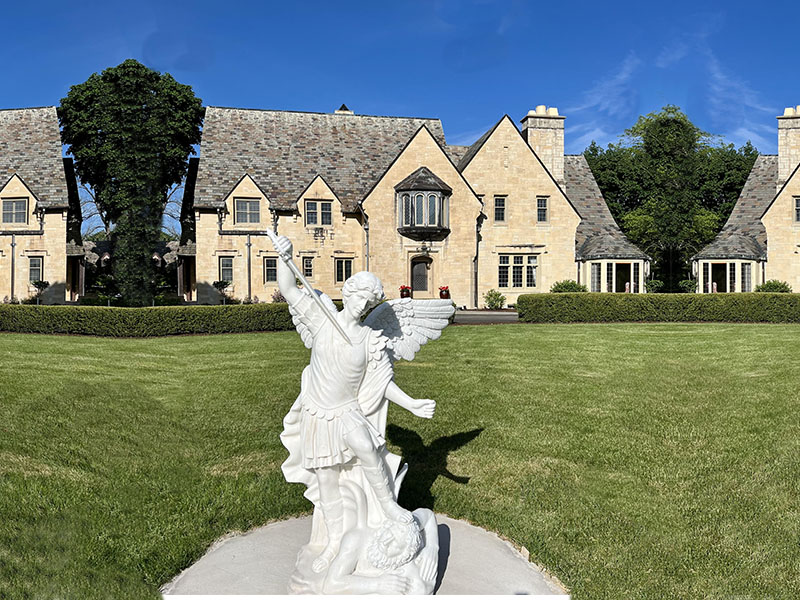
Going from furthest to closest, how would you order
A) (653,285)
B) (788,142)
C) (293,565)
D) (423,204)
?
1. (788,142)
2. (653,285)
3. (423,204)
4. (293,565)

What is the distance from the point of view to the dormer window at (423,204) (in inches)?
1398

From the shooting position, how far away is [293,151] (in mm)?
39812

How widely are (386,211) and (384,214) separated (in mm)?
211

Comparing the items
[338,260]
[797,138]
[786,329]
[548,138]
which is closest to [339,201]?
[338,260]

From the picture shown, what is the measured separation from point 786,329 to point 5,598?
82.0 feet

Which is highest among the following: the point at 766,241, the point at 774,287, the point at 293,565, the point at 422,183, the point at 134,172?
the point at 422,183

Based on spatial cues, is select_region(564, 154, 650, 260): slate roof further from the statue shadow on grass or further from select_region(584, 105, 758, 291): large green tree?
the statue shadow on grass

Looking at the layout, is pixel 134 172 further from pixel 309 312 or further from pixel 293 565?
pixel 293 565

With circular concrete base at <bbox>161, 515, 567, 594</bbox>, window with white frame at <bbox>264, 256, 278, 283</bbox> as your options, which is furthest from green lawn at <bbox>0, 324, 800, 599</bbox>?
window with white frame at <bbox>264, 256, 278, 283</bbox>

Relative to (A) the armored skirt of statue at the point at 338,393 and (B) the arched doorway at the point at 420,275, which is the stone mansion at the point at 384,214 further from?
(A) the armored skirt of statue at the point at 338,393

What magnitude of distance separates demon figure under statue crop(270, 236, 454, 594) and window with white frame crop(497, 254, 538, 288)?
33350 millimetres

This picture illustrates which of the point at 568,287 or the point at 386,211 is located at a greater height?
the point at 386,211

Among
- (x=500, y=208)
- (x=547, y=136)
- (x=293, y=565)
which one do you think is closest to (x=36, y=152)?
(x=500, y=208)

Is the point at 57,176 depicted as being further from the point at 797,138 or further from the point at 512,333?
the point at 797,138
